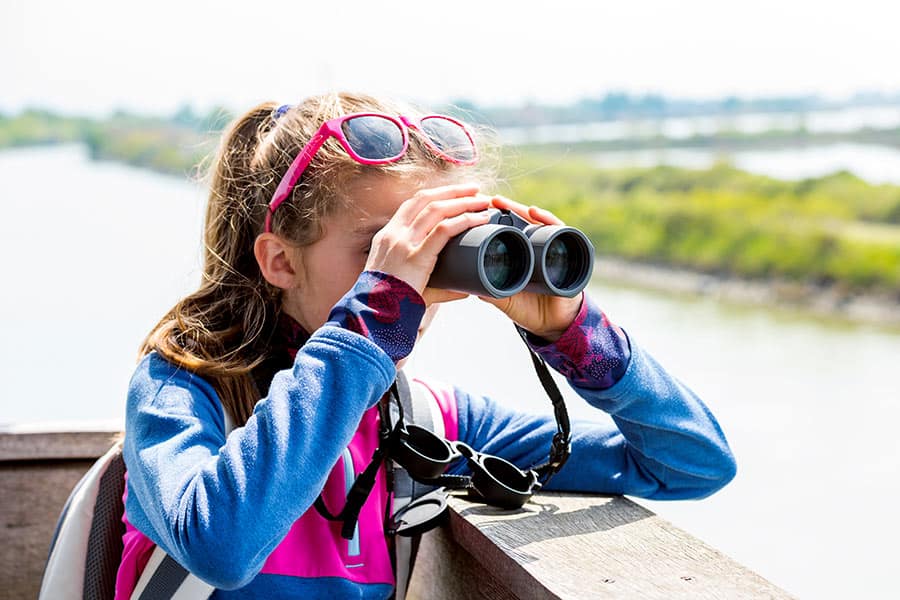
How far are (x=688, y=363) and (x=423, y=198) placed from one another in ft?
26.6

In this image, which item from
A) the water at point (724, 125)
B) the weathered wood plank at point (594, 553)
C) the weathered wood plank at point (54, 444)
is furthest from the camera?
the water at point (724, 125)

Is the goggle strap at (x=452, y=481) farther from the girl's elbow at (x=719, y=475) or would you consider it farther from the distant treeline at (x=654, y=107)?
the distant treeline at (x=654, y=107)

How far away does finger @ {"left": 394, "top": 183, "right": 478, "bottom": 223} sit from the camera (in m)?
1.17

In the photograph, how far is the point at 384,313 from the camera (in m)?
1.11

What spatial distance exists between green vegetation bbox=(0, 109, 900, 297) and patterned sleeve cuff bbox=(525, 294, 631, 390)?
708 cm

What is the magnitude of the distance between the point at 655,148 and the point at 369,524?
1586cm

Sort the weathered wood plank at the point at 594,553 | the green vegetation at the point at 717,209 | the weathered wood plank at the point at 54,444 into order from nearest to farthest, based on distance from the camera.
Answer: the weathered wood plank at the point at 594,553 < the weathered wood plank at the point at 54,444 < the green vegetation at the point at 717,209

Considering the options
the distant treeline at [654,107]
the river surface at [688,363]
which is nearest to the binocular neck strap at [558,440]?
the river surface at [688,363]

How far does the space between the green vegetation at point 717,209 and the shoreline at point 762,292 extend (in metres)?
0.14

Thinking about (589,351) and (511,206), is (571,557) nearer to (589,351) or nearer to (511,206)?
(589,351)

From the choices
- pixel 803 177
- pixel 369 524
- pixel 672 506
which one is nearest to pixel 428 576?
pixel 369 524

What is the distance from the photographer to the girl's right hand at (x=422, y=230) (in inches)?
44.4

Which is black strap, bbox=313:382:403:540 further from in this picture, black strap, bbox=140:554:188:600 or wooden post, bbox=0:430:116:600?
wooden post, bbox=0:430:116:600

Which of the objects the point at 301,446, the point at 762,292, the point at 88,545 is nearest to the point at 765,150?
the point at 762,292
